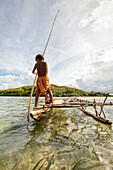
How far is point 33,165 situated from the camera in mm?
1763

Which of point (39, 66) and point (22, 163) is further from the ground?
point (39, 66)

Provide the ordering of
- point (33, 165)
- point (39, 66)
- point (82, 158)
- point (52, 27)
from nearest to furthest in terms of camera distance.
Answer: point (33, 165), point (82, 158), point (39, 66), point (52, 27)

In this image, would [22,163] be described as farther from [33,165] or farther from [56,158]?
[56,158]

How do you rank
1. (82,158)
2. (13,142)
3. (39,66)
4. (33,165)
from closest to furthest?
1. (33,165)
2. (82,158)
3. (13,142)
4. (39,66)

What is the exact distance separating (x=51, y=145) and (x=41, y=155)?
0.48m

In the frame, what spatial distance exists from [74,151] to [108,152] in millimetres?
871

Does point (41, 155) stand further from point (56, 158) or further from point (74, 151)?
point (74, 151)

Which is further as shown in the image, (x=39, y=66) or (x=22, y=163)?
(x=39, y=66)

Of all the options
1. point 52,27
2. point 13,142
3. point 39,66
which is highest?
point 52,27

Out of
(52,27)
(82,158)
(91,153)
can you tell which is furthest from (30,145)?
(52,27)

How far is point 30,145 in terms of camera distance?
8.09ft

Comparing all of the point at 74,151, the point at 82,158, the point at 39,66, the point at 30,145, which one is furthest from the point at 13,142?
the point at 39,66

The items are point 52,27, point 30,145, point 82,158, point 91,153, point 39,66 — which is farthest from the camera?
point 52,27

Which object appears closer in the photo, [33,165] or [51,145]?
[33,165]
